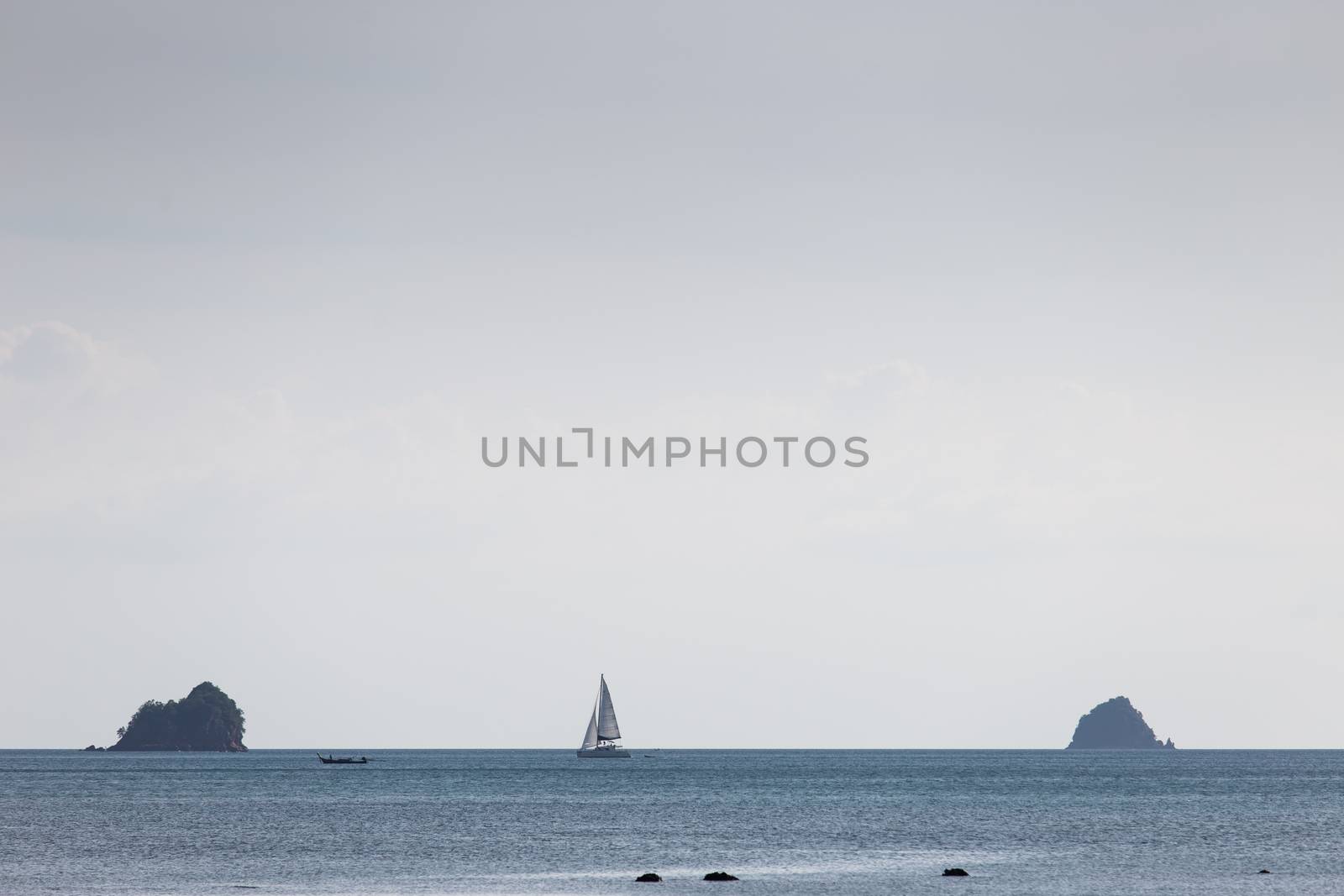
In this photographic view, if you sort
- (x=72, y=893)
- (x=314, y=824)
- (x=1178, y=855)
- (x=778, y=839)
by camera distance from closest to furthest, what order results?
(x=72, y=893)
(x=1178, y=855)
(x=778, y=839)
(x=314, y=824)

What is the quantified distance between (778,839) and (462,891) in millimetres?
40100

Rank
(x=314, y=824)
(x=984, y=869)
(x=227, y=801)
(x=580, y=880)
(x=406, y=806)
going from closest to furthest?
(x=580, y=880) → (x=984, y=869) → (x=314, y=824) → (x=406, y=806) → (x=227, y=801)

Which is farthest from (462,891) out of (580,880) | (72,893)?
(72,893)

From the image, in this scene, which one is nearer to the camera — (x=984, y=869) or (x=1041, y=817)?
(x=984, y=869)

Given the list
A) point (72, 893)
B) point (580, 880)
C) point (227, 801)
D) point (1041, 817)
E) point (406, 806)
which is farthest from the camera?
point (227, 801)

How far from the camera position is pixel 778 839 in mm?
121812

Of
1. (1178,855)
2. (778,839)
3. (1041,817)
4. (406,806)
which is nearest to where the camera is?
(1178,855)

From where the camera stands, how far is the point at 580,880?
9350 cm

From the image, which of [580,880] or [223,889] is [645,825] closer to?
[580,880]

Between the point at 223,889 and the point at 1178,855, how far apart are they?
61.5 metres

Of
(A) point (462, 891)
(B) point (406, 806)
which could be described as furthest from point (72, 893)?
(B) point (406, 806)

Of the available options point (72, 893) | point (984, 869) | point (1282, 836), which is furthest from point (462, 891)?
point (1282, 836)

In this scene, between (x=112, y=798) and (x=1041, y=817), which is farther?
(x=112, y=798)

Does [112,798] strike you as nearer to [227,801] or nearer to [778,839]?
[227,801]
